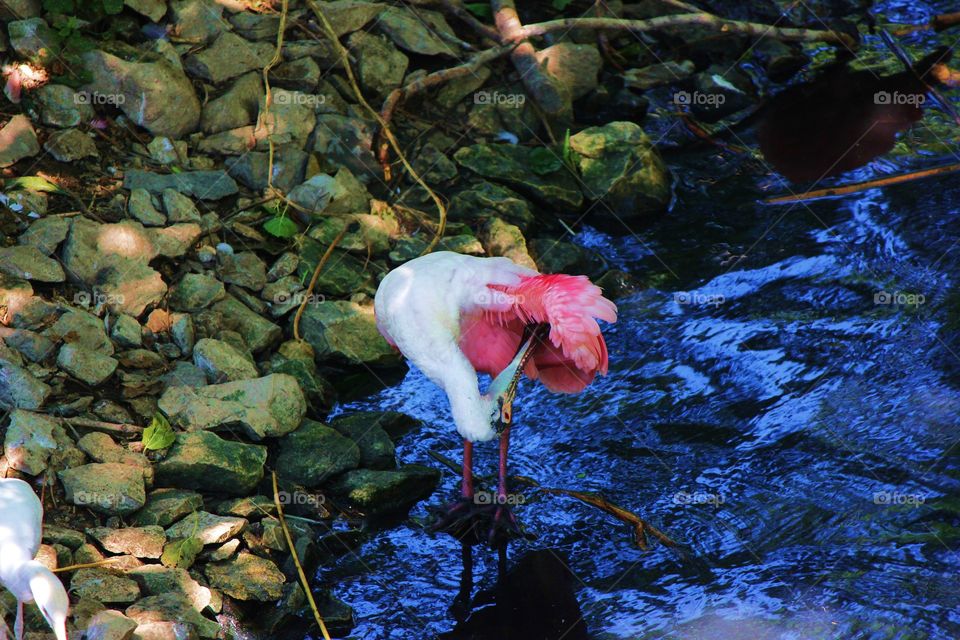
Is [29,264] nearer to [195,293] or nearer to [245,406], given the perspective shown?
[195,293]

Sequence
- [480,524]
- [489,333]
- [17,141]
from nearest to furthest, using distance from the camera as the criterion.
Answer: [480,524], [489,333], [17,141]

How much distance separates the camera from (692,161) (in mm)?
7523

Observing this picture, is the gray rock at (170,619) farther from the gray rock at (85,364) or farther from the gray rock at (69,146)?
the gray rock at (69,146)

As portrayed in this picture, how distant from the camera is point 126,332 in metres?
5.25

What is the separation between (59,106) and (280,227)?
143cm

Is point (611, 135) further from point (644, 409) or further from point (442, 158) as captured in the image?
point (644, 409)

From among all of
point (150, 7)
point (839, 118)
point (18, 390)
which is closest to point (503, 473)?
point (18, 390)

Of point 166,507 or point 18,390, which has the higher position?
point 18,390

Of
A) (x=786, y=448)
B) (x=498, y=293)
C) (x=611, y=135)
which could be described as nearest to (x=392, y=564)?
(x=498, y=293)

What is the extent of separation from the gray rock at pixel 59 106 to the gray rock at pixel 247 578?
301 cm

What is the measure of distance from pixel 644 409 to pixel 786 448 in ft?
2.46

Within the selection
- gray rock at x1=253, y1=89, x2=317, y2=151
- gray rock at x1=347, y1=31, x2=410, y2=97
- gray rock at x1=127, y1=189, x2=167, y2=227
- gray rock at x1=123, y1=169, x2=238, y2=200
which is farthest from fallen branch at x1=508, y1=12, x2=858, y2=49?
gray rock at x1=127, y1=189, x2=167, y2=227

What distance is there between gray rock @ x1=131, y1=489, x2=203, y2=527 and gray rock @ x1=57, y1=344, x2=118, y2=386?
676mm

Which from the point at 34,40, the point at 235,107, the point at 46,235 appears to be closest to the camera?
the point at 46,235
